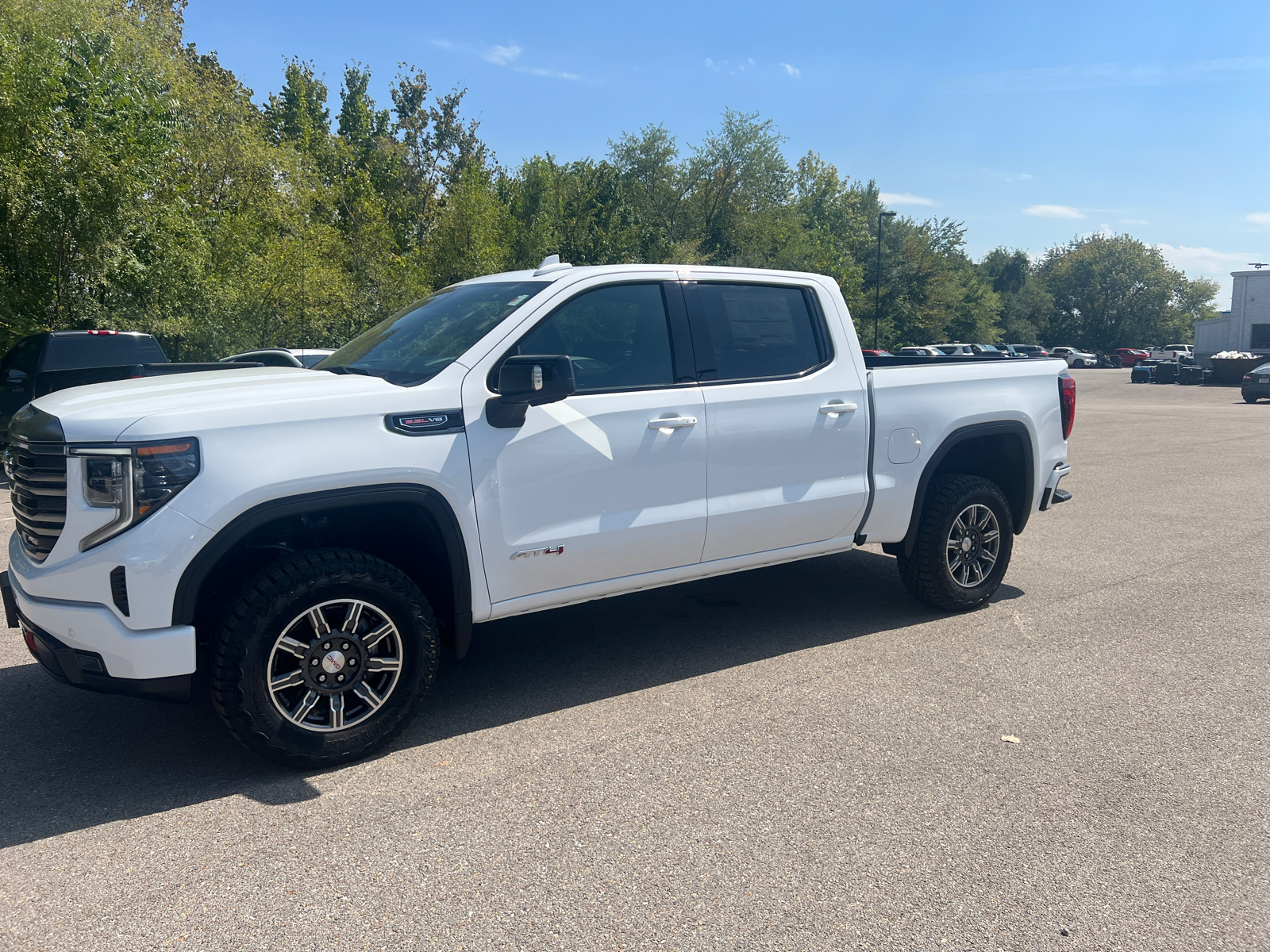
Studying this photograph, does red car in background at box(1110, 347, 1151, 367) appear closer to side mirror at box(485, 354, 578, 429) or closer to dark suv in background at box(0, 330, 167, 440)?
dark suv in background at box(0, 330, 167, 440)

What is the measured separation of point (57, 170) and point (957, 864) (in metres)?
19.3

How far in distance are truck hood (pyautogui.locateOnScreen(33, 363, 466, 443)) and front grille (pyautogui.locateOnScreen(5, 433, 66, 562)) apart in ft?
0.50

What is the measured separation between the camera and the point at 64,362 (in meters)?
12.3

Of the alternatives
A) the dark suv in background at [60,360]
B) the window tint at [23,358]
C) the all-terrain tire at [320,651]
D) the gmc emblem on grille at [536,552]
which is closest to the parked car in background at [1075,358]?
the dark suv in background at [60,360]

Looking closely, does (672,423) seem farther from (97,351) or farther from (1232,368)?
(1232,368)

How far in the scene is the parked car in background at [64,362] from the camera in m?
12.1

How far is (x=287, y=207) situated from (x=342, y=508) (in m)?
26.2

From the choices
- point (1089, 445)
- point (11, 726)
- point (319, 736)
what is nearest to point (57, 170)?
point (11, 726)

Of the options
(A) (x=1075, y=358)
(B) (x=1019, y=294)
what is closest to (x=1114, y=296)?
(B) (x=1019, y=294)

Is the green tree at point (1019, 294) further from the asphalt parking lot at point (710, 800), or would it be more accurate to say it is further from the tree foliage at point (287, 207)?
the asphalt parking lot at point (710, 800)

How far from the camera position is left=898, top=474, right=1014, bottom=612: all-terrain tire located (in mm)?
5660

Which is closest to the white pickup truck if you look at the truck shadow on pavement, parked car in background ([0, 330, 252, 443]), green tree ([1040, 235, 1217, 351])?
the truck shadow on pavement

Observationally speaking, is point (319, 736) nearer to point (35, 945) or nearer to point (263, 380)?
point (35, 945)

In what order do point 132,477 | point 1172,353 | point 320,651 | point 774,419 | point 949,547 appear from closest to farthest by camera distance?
point 132,477 → point 320,651 → point 774,419 → point 949,547 → point 1172,353
